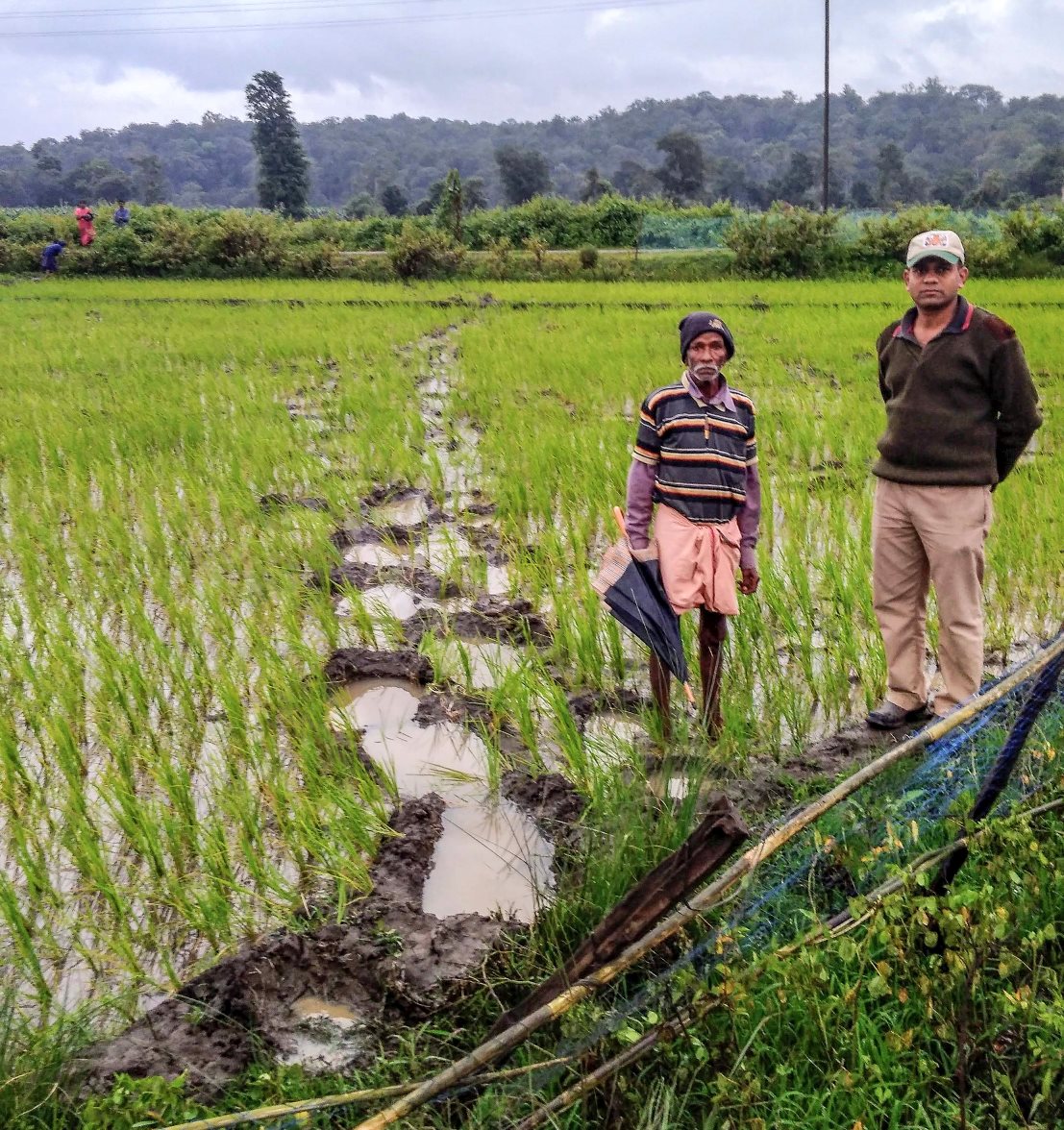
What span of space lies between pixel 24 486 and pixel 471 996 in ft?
14.3

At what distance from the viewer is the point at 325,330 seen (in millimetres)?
10438

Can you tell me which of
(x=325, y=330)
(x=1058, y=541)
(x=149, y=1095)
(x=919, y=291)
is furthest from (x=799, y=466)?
(x=325, y=330)

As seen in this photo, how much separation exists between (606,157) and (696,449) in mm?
82509

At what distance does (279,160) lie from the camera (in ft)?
114

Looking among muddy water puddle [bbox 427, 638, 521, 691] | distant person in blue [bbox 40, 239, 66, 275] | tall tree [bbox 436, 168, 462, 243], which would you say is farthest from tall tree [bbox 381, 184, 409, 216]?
muddy water puddle [bbox 427, 638, 521, 691]

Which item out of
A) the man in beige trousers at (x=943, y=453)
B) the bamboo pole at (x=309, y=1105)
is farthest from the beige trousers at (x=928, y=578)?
the bamboo pole at (x=309, y=1105)

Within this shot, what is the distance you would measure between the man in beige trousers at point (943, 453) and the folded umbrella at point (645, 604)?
70cm

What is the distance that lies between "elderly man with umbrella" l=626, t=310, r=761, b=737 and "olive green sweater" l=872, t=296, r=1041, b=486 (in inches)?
16.8

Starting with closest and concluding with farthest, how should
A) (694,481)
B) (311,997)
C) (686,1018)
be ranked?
(686,1018) → (311,997) → (694,481)

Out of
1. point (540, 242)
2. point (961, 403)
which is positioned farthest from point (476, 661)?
point (540, 242)

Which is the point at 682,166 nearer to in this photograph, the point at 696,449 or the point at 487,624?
the point at 487,624

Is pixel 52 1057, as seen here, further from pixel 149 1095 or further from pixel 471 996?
pixel 471 996

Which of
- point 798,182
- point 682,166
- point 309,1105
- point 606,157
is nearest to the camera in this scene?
point 309,1105

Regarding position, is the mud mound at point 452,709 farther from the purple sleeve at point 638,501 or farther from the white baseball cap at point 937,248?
the white baseball cap at point 937,248
